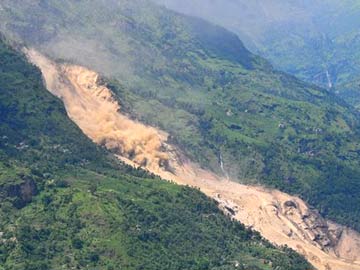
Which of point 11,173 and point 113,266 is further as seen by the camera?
point 11,173

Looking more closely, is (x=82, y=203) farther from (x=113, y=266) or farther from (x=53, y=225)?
(x=113, y=266)

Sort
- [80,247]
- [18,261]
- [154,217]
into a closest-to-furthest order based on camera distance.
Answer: [18,261]
[80,247]
[154,217]

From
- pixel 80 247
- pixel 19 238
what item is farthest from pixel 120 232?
pixel 19 238

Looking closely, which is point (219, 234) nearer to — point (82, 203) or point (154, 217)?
point (154, 217)

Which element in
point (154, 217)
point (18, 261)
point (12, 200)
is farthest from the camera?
point (154, 217)

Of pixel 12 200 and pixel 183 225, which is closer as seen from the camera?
pixel 12 200

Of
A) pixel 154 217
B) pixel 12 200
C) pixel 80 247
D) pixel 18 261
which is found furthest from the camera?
pixel 154 217

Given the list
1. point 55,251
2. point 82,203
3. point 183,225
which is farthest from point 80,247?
point 183,225

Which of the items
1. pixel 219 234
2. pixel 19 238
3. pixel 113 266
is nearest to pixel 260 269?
pixel 219 234

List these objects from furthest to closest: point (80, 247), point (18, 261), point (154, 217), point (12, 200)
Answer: point (154, 217) < point (12, 200) < point (80, 247) < point (18, 261)
